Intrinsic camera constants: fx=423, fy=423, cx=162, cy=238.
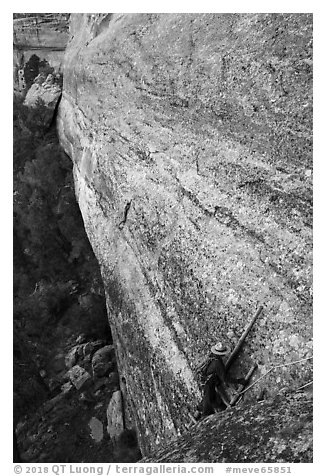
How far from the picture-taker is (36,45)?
28.0 meters

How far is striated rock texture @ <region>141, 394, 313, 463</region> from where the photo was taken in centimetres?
613

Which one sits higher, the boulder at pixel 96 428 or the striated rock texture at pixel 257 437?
the striated rock texture at pixel 257 437

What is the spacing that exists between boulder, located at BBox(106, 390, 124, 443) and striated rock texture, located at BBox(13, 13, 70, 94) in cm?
2025

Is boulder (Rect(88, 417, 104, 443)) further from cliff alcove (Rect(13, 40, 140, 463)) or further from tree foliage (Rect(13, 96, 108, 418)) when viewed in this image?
tree foliage (Rect(13, 96, 108, 418))

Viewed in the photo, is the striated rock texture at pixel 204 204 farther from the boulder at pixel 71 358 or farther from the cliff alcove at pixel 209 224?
the boulder at pixel 71 358

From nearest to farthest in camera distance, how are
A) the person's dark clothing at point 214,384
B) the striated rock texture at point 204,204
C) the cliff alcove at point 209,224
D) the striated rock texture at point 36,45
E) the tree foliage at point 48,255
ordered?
the cliff alcove at point 209,224 < the person's dark clothing at point 214,384 < the striated rock texture at point 204,204 < the tree foliage at point 48,255 < the striated rock texture at point 36,45

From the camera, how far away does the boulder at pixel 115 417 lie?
12.5 m

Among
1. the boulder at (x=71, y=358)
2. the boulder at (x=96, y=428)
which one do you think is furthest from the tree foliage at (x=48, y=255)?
Answer: the boulder at (x=96, y=428)

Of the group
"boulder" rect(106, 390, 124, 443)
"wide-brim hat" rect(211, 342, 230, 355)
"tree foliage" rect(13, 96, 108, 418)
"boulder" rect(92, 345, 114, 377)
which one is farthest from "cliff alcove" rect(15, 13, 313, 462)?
"tree foliage" rect(13, 96, 108, 418)

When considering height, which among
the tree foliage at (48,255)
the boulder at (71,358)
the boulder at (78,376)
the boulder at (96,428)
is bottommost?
the boulder at (96,428)

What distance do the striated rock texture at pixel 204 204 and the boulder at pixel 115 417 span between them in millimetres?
794

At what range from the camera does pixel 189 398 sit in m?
8.30

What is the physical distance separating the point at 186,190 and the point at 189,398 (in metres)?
4.41
